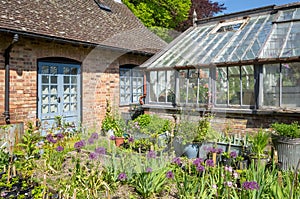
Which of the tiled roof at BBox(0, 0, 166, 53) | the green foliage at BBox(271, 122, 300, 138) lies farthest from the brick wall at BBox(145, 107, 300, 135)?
the tiled roof at BBox(0, 0, 166, 53)

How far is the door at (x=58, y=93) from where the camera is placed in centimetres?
787

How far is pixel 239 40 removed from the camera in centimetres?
817

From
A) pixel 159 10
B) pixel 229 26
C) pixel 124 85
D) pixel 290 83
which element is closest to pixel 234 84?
pixel 290 83

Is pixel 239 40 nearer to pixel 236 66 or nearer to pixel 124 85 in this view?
pixel 236 66

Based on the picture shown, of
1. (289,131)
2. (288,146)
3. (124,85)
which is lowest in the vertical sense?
(288,146)

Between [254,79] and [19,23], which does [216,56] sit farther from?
[19,23]

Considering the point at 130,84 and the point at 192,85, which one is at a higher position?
the point at 130,84

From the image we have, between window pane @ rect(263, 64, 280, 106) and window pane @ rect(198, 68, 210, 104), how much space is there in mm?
1629

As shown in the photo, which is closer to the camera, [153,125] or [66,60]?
[153,125]

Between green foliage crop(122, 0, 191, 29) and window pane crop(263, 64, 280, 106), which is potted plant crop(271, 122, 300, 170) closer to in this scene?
window pane crop(263, 64, 280, 106)

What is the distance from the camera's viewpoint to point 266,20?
8.55 m

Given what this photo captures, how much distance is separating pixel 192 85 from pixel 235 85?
4.38 ft

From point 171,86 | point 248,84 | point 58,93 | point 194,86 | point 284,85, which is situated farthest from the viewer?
point 171,86

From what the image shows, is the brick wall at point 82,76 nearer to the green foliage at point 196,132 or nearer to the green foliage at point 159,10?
the green foliage at point 196,132
